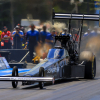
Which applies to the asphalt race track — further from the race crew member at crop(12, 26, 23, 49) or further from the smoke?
the race crew member at crop(12, 26, 23, 49)

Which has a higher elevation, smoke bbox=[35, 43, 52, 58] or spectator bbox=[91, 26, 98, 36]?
spectator bbox=[91, 26, 98, 36]

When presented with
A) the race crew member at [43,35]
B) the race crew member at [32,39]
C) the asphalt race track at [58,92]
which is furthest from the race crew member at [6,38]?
the asphalt race track at [58,92]

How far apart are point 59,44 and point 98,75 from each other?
8.39 feet

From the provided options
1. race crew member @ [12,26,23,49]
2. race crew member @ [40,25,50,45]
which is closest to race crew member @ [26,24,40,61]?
race crew member @ [40,25,50,45]

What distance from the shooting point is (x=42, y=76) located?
11.3 metres

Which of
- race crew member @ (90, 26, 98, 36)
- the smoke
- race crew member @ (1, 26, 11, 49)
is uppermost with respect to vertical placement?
race crew member @ (90, 26, 98, 36)

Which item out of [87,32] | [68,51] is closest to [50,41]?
[87,32]

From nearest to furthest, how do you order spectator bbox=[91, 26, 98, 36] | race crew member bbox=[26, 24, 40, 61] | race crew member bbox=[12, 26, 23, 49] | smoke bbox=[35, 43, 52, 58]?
smoke bbox=[35, 43, 52, 58] < race crew member bbox=[26, 24, 40, 61] < spectator bbox=[91, 26, 98, 36] < race crew member bbox=[12, 26, 23, 49]

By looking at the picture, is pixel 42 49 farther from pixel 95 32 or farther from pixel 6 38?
pixel 95 32

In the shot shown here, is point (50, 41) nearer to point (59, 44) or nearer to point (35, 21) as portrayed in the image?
point (35, 21)

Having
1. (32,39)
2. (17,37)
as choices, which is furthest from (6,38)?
(32,39)

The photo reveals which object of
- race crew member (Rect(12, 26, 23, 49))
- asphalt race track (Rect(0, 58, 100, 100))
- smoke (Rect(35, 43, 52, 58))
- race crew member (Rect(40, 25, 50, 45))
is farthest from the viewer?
race crew member (Rect(12, 26, 23, 49))

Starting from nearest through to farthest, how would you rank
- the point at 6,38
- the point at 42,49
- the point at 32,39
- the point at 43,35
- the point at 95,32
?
the point at 43,35, the point at 42,49, the point at 32,39, the point at 95,32, the point at 6,38

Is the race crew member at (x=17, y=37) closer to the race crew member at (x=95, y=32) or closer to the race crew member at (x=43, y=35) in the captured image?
the race crew member at (x=43, y=35)
